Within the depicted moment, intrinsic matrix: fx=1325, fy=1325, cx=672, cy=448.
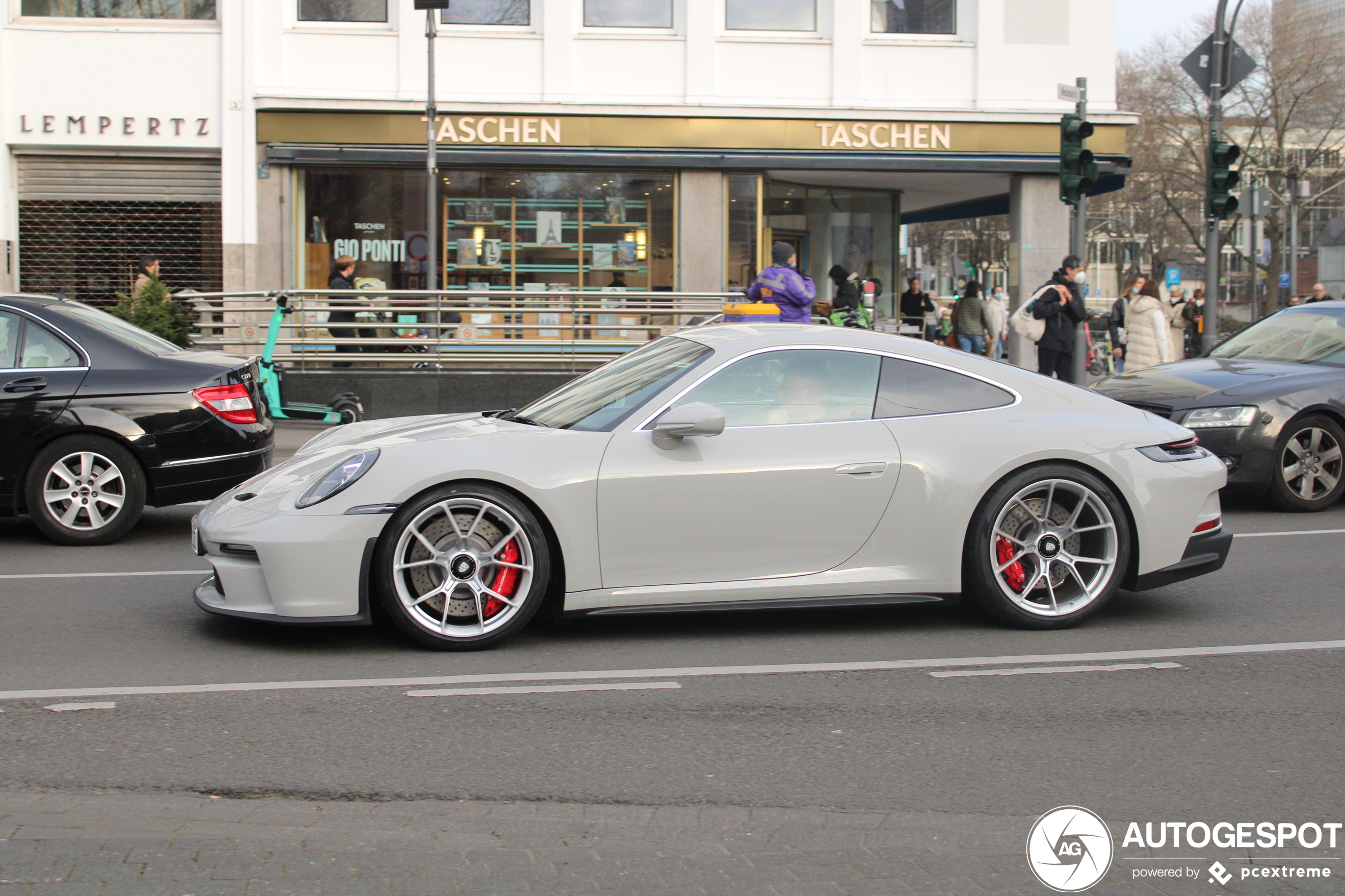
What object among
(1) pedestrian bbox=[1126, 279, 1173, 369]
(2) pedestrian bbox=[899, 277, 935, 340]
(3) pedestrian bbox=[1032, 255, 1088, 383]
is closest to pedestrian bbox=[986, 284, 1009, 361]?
(2) pedestrian bbox=[899, 277, 935, 340]

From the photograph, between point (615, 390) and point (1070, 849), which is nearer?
point (1070, 849)

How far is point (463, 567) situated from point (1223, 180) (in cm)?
1223

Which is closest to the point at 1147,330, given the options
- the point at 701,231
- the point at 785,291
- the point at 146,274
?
the point at 785,291

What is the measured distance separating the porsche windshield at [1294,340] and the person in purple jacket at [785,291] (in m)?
3.95

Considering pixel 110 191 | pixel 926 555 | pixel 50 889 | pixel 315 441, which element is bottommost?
pixel 50 889

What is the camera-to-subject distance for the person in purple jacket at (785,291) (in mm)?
13336

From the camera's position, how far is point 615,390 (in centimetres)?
599

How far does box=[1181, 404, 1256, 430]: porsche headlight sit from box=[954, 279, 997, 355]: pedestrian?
13.8 meters

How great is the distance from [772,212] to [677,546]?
17.6 m

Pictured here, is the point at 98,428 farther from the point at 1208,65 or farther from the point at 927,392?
the point at 1208,65

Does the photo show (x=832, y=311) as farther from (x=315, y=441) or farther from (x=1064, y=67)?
(x=315, y=441)

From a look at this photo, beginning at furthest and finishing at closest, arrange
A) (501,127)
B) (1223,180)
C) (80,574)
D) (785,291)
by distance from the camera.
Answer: (501,127)
(1223,180)
(785,291)
(80,574)

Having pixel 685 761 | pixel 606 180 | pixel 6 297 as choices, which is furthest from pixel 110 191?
pixel 685 761

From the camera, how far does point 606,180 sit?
811 inches
